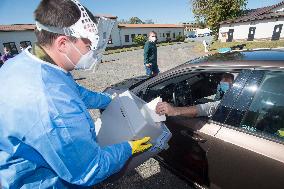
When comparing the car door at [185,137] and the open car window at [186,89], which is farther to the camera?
the open car window at [186,89]

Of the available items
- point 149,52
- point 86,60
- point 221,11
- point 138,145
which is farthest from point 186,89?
point 221,11

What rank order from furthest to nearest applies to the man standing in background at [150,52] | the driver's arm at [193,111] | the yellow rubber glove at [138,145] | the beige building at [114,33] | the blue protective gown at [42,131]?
the beige building at [114,33] < the man standing in background at [150,52] < the driver's arm at [193,111] < the yellow rubber glove at [138,145] < the blue protective gown at [42,131]

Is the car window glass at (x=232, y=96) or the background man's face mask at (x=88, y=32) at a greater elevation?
the background man's face mask at (x=88, y=32)

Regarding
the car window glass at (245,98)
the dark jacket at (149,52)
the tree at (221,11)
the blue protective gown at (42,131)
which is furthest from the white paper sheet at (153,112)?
the tree at (221,11)

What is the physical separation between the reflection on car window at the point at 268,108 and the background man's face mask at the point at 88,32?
1366 mm

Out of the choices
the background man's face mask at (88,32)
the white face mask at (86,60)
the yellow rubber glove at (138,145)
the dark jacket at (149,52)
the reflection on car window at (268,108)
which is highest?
the background man's face mask at (88,32)

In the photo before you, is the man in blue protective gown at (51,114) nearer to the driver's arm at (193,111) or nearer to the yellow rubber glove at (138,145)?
the yellow rubber glove at (138,145)

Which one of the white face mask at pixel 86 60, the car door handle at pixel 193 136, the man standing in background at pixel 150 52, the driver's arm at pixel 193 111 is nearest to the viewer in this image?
the white face mask at pixel 86 60

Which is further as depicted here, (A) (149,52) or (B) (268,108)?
(A) (149,52)

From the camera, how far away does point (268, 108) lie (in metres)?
2.00

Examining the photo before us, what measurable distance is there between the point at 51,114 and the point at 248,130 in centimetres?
155

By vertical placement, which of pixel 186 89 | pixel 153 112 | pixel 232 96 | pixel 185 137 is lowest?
pixel 185 137

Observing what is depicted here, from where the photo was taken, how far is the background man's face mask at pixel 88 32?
147cm

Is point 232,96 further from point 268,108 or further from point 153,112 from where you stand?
point 153,112
